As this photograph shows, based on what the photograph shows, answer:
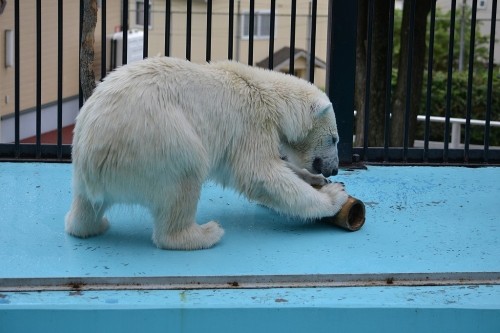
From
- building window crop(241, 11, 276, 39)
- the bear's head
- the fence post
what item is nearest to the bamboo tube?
the bear's head

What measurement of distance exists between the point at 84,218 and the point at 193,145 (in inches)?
27.0

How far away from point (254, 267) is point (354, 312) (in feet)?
1.84

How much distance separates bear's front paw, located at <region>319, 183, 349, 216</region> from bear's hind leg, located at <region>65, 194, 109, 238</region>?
1.11 metres

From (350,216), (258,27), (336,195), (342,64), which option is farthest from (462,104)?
(336,195)

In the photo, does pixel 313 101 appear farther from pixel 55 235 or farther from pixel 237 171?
pixel 55 235

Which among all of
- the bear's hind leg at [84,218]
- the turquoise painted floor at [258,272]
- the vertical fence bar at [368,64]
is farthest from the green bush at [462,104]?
the bear's hind leg at [84,218]

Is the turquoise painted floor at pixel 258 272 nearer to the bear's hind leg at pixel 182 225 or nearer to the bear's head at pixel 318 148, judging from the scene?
the bear's hind leg at pixel 182 225

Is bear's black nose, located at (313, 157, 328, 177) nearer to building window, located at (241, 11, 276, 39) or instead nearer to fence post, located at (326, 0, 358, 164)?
fence post, located at (326, 0, 358, 164)

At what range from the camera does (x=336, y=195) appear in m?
4.36

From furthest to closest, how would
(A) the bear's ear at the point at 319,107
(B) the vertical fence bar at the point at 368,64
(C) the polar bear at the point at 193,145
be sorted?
1. (B) the vertical fence bar at the point at 368,64
2. (A) the bear's ear at the point at 319,107
3. (C) the polar bear at the point at 193,145

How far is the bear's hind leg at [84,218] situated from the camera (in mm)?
4117

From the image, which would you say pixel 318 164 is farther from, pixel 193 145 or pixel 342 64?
pixel 342 64

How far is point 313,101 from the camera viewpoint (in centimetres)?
434

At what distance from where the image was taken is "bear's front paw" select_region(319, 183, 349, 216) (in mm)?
4352
